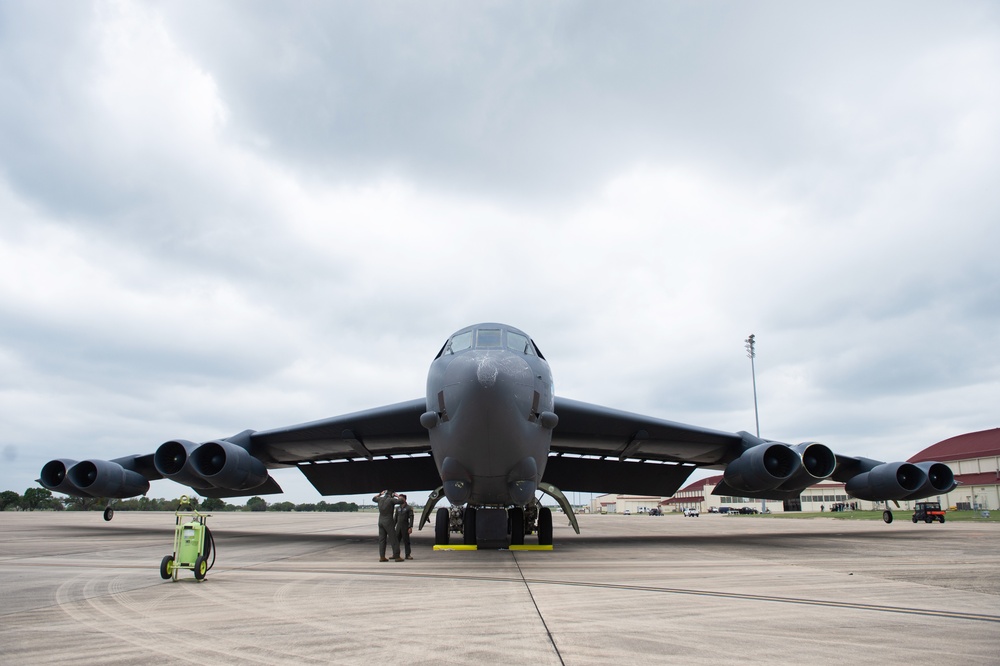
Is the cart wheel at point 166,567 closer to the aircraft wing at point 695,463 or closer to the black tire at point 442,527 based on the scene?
the black tire at point 442,527

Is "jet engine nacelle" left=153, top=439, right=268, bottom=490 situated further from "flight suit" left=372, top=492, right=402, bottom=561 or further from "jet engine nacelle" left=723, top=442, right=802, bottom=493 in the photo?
"jet engine nacelle" left=723, top=442, right=802, bottom=493

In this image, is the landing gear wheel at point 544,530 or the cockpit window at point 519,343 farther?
the landing gear wheel at point 544,530

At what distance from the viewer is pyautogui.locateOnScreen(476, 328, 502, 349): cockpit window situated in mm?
10109

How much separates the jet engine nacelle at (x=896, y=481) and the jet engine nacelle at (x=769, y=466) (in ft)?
12.1

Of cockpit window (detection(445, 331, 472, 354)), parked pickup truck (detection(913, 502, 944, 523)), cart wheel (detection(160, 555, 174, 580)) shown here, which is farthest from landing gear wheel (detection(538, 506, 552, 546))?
parked pickup truck (detection(913, 502, 944, 523))

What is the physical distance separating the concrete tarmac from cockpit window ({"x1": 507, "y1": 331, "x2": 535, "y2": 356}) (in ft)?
11.5

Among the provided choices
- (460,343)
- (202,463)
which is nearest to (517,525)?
(460,343)

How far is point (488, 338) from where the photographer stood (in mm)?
10312

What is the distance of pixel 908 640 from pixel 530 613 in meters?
2.31

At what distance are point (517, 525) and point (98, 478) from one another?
10.4 m

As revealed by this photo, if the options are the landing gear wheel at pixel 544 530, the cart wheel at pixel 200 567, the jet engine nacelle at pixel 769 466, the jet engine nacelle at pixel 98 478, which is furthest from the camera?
the jet engine nacelle at pixel 98 478

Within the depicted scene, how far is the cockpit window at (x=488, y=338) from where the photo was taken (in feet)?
33.2

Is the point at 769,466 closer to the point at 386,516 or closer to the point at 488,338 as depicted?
the point at 488,338

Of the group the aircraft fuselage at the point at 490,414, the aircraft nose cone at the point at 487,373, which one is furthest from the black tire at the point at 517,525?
the aircraft nose cone at the point at 487,373
